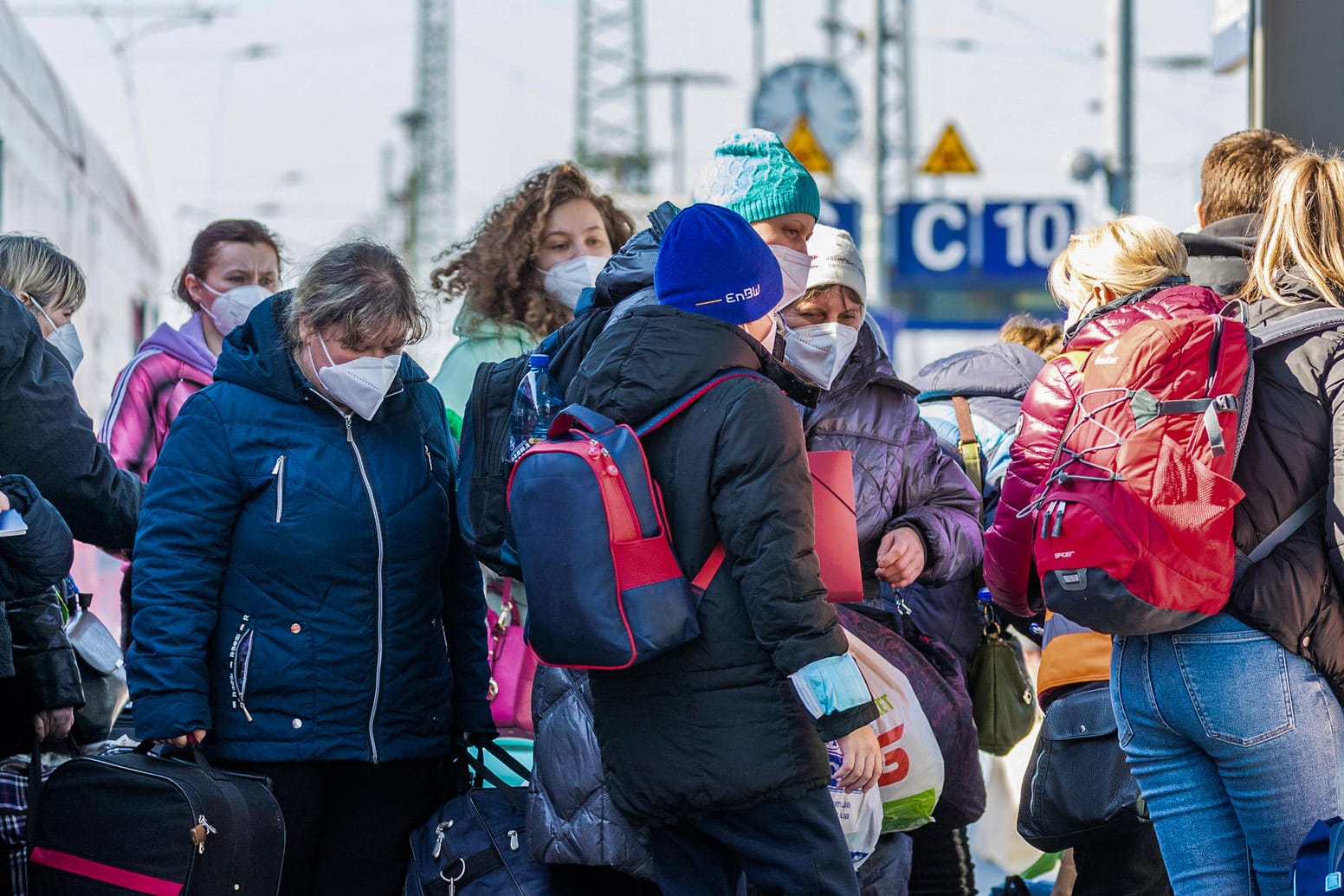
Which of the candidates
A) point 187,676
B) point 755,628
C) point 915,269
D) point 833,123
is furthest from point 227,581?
point 833,123

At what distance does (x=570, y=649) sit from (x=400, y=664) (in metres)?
0.84

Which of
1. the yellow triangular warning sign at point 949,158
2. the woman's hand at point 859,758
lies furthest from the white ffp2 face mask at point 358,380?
the yellow triangular warning sign at point 949,158

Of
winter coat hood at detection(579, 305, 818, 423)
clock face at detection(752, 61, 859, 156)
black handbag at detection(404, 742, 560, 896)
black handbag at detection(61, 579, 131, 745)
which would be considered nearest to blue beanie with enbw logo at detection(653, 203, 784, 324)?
winter coat hood at detection(579, 305, 818, 423)

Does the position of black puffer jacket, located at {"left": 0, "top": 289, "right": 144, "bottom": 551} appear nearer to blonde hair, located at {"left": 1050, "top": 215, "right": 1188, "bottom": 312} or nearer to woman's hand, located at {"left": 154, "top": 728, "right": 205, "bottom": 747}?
woman's hand, located at {"left": 154, "top": 728, "right": 205, "bottom": 747}

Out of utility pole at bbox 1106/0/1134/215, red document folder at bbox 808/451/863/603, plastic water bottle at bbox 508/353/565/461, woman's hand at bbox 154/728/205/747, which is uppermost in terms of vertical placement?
utility pole at bbox 1106/0/1134/215

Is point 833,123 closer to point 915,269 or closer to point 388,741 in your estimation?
point 915,269

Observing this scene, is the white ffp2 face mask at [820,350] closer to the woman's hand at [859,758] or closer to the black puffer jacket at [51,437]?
the woman's hand at [859,758]

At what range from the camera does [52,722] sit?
3.60 metres

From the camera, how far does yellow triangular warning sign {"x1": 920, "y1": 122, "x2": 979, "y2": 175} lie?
544 inches

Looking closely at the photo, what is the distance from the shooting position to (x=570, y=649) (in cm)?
282

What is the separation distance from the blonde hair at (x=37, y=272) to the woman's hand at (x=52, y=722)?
3.57 ft

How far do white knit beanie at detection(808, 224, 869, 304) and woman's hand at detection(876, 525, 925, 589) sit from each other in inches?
24.2

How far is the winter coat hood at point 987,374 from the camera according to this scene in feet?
14.9

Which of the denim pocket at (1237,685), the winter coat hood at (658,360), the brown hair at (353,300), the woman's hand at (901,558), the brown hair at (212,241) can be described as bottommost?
the denim pocket at (1237,685)
